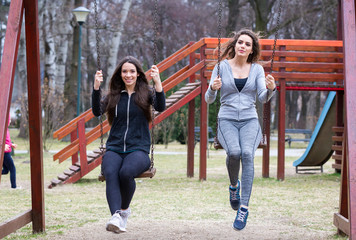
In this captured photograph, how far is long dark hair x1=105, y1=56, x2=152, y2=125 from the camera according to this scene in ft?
18.2

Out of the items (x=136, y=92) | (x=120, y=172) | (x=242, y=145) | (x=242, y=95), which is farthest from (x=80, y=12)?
(x=120, y=172)

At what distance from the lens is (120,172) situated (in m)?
5.29

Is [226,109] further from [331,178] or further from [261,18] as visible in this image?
[261,18]

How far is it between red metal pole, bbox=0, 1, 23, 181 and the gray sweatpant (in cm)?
202

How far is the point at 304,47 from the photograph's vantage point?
12828mm

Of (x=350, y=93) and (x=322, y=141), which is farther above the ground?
(x=350, y=93)

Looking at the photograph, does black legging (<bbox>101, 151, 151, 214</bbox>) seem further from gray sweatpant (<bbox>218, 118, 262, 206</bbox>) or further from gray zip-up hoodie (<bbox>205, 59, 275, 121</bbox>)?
gray zip-up hoodie (<bbox>205, 59, 275, 121</bbox>)

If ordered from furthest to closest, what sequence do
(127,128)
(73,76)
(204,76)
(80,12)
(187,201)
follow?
1. (73,76)
2. (80,12)
3. (204,76)
4. (187,201)
5. (127,128)

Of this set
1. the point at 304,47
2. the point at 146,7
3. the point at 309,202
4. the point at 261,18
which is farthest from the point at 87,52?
the point at 309,202

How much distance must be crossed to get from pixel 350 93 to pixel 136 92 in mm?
2038

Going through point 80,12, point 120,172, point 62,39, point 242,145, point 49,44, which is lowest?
point 120,172

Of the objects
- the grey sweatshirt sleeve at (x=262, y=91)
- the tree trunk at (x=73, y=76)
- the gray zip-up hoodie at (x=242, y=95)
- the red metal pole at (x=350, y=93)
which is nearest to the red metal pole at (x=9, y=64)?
the gray zip-up hoodie at (x=242, y=95)

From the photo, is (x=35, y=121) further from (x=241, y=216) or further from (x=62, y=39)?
(x=62, y=39)

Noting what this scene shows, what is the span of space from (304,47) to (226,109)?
7.56 metres
